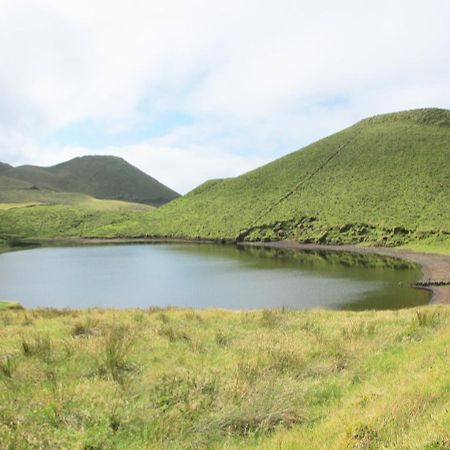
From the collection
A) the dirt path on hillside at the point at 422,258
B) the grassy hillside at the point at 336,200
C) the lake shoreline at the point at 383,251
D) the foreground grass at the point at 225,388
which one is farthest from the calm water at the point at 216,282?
the grassy hillside at the point at 336,200

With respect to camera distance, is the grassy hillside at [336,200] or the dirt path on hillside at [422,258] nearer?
the dirt path on hillside at [422,258]

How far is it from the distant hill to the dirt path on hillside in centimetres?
387

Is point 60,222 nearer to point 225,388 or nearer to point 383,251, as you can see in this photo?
point 383,251

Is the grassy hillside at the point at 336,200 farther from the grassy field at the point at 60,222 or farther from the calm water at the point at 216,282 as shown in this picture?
the calm water at the point at 216,282

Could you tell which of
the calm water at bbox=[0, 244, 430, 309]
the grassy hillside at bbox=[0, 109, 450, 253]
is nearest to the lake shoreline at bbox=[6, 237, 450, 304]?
the calm water at bbox=[0, 244, 430, 309]

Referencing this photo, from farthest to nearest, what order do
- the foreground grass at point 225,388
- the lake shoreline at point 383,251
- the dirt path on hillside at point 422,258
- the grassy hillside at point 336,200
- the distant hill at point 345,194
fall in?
the distant hill at point 345,194 < the grassy hillside at point 336,200 < the lake shoreline at point 383,251 < the dirt path on hillside at point 422,258 < the foreground grass at point 225,388

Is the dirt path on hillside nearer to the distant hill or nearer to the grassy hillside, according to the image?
the grassy hillside

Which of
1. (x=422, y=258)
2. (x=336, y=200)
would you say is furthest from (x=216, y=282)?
(x=336, y=200)

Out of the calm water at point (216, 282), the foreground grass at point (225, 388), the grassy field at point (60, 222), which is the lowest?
the calm water at point (216, 282)

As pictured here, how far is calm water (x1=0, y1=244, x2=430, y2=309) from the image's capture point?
133ft

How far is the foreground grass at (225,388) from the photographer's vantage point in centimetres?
760

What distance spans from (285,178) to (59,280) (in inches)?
3769

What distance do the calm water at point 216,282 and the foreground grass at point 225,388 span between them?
22550mm

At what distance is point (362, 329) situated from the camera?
17.3 metres
